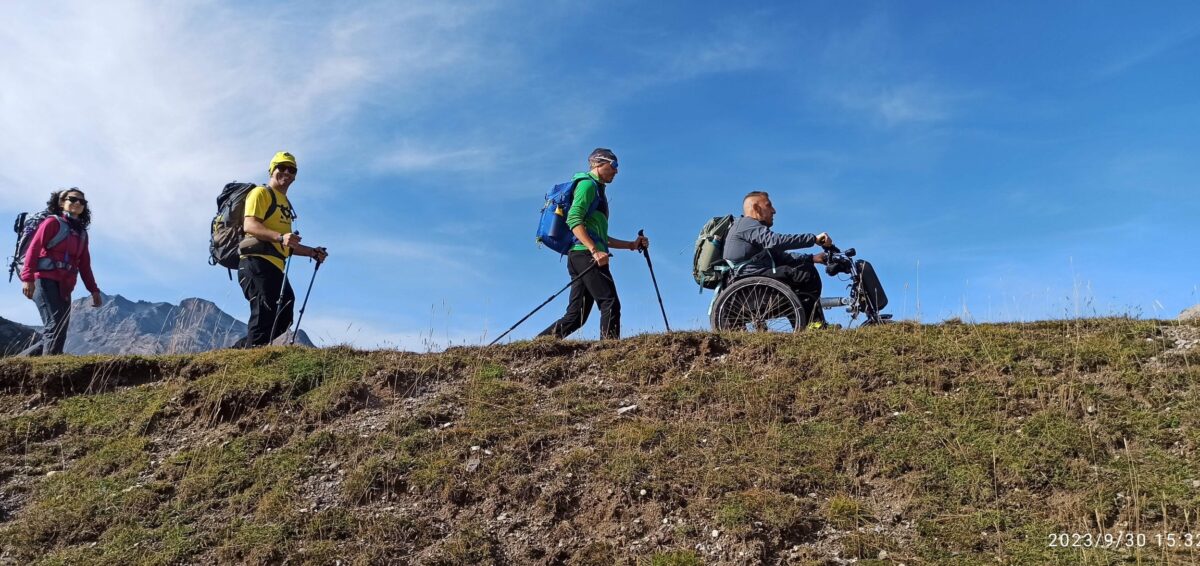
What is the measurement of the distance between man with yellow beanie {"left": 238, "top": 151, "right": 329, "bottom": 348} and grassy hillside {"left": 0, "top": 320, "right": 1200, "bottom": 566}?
1.33ft

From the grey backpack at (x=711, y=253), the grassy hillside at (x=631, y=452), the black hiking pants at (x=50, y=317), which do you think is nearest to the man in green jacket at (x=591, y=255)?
the grassy hillside at (x=631, y=452)

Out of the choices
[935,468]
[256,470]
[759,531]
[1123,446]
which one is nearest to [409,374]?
[256,470]

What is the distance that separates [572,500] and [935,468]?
8.73 ft

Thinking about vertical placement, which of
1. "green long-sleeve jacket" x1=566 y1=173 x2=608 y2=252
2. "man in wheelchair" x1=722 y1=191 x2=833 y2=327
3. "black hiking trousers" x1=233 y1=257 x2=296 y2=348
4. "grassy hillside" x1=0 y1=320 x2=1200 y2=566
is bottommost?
"grassy hillside" x1=0 y1=320 x2=1200 y2=566

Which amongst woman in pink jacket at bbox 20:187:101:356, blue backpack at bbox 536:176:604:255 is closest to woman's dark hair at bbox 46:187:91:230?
woman in pink jacket at bbox 20:187:101:356

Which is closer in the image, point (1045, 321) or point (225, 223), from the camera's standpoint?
point (1045, 321)

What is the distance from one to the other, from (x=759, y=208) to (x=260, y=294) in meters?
5.59

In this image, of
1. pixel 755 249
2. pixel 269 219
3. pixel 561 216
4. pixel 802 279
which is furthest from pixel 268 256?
pixel 802 279

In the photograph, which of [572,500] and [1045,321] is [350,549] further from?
→ [1045,321]

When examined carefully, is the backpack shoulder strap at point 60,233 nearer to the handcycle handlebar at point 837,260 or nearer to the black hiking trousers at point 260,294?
the black hiking trousers at point 260,294

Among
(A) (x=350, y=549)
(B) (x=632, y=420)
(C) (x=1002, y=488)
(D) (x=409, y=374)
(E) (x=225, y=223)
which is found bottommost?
(A) (x=350, y=549)

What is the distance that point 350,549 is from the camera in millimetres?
6285

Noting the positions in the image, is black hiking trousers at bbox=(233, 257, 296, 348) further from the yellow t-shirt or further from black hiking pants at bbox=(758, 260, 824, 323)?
black hiking pants at bbox=(758, 260, 824, 323)

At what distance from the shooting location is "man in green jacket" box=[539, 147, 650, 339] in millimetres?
9516
